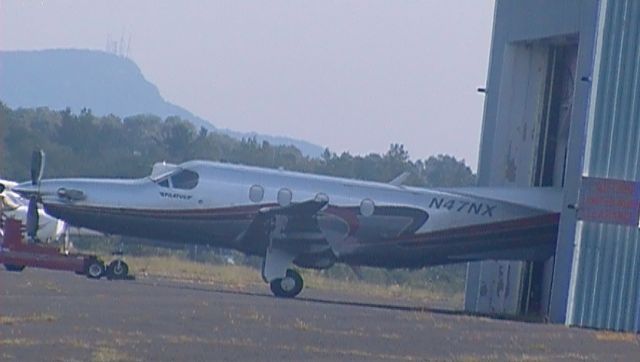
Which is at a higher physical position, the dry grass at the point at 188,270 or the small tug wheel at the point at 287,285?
the small tug wheel at the point at 287,285

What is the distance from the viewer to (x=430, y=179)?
100125 mm

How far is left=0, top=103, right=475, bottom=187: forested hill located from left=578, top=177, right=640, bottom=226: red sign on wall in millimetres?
50708

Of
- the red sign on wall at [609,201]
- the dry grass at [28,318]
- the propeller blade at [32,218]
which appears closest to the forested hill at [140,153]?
the propeller blade at [32,218]

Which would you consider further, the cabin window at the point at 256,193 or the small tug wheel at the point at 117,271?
the small tug wheel at the point at 117,271

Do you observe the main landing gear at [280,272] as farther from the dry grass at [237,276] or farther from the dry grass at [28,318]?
the dry grass at [28,318]

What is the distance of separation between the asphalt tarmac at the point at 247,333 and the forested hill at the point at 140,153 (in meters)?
50.9

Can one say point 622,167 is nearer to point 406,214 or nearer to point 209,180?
point 406,214

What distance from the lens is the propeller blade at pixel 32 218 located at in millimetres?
33812

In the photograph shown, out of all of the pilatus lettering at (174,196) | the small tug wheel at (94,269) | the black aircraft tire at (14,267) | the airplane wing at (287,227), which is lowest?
the black aircraft tire at (14,267)

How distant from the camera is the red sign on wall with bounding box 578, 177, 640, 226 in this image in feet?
80.9

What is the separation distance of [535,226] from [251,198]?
563cm

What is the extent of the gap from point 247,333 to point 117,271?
16.1 metres

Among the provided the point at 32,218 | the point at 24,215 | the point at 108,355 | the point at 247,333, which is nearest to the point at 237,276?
the point at 24,215

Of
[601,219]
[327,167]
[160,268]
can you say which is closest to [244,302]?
[601,219]
